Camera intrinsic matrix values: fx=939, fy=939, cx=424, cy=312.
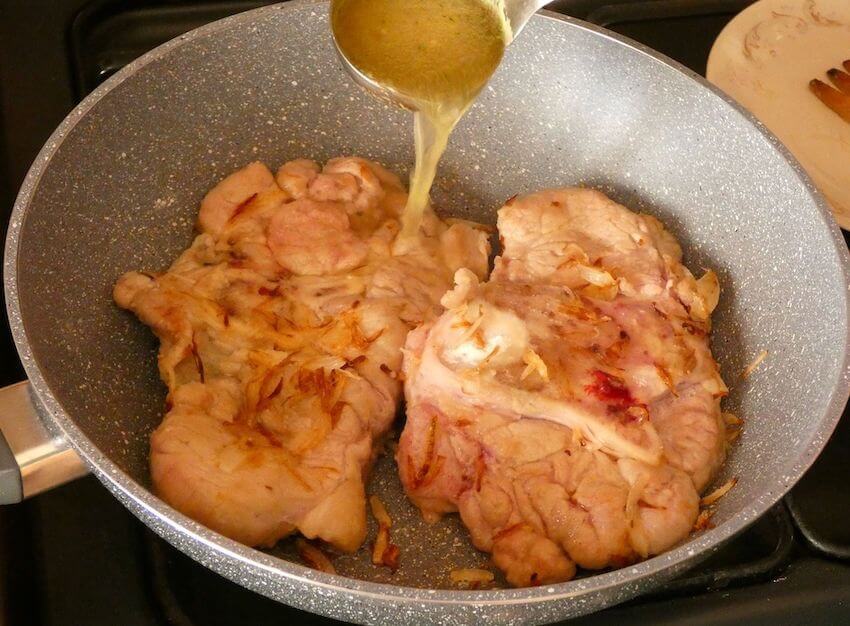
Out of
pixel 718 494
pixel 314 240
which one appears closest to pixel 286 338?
pixel 314 240

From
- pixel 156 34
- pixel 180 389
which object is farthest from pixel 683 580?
pixel 156 34

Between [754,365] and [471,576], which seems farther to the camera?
[754,365]

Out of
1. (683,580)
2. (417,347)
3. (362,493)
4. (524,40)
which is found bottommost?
(683,580)

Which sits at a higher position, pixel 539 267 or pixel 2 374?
pixel 539 267

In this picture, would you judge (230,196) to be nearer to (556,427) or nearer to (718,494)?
(556,427)

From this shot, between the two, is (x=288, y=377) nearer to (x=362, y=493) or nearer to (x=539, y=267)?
(x=362, y=493)

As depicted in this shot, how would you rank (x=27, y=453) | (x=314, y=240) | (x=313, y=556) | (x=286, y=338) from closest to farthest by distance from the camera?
(x=27, y=453) → (x=313, y=556) → (x=286, y=338) → (x=314, y=240)

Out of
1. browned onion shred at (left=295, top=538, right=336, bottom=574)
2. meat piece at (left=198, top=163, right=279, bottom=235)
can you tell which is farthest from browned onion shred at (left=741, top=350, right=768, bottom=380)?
meat piece at (left=198, top=163, right=279, bottom=235)
